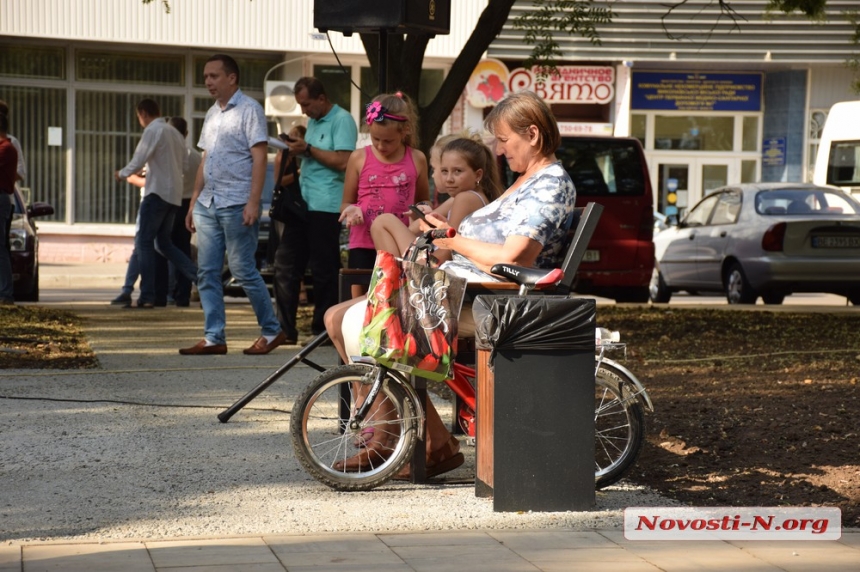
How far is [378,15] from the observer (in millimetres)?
8648

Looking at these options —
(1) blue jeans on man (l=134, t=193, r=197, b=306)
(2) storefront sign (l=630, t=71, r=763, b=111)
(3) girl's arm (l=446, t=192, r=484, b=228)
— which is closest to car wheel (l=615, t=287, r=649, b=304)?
(1) blue jeans on man (l=134, t=193, r=197, b=306)

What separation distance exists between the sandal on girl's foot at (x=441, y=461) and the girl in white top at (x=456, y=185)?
819mm

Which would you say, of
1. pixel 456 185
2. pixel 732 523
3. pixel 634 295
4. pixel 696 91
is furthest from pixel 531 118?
pixel 696 91

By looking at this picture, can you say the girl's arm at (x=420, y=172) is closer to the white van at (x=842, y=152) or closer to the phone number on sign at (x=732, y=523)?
the phone number on sign at (x=732, y=523)

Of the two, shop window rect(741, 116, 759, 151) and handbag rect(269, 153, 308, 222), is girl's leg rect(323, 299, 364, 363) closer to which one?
handbag rect(269, 153, 308, 222)

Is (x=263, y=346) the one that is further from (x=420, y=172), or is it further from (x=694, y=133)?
(x=694, y=133)

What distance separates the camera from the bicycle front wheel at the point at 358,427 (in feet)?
17.5

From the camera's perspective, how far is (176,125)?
47.5 feet

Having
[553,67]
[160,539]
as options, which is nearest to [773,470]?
[160,539]

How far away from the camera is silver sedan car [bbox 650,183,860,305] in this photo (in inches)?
622

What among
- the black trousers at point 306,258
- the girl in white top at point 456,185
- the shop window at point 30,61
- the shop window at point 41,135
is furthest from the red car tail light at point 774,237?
the shop window at point 30,61

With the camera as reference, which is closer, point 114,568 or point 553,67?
point 114,568

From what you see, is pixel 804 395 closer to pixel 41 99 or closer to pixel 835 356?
pixel 835 356

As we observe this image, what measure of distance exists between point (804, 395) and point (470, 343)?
9.22 ft
